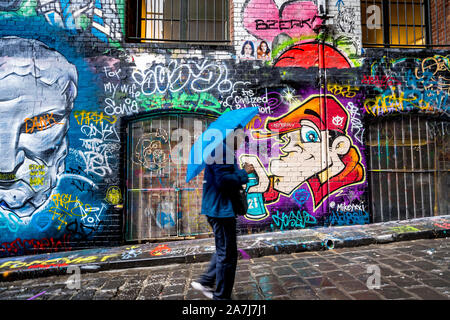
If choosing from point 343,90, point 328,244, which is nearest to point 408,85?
point 343,90

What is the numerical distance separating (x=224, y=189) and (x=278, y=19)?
16.1 feet

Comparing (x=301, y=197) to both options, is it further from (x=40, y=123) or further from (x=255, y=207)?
(x=40, y=123)

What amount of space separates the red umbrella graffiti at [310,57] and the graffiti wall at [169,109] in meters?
0.02

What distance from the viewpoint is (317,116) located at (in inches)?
238

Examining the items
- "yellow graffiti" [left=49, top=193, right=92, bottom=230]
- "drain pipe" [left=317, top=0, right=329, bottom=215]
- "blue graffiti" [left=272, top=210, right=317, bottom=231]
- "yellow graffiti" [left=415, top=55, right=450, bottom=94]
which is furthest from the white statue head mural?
"yellow graffiti" [left=415, top=55, right=450, bottom=94]

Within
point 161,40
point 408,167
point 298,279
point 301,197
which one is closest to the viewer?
point 298,279

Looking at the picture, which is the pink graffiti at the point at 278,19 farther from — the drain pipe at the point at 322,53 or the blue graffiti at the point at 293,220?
the blue graffiti at the point at 293,220

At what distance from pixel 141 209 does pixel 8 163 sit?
8.97ft

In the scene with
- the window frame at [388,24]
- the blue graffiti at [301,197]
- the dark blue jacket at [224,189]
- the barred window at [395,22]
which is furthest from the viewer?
the barred window at [395,22]

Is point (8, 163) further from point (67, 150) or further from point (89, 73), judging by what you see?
point (89, 73)

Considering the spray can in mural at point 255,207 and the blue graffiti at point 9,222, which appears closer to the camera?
the blue graffiti at point 9,222

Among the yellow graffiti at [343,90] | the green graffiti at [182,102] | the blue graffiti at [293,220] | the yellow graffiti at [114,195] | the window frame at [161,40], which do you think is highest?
the window frame at [161,40]

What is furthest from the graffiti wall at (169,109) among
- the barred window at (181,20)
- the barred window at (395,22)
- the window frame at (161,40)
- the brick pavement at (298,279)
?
the brick pavement at (298,279)

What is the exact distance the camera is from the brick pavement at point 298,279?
9.95ft
